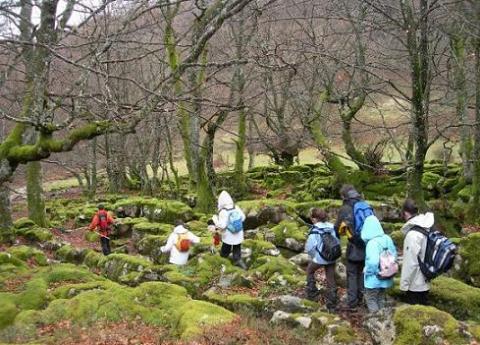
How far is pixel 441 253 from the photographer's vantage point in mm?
7426

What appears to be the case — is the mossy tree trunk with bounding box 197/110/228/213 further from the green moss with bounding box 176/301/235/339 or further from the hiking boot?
the green moss with bounding box 176/301/235/339

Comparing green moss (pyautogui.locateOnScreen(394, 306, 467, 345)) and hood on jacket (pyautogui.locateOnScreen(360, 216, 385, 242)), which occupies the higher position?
hood on jacket (pyautogui.locateOnScreen(360, 216, 385, 242))

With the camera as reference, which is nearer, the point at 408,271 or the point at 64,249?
the point at 408,271

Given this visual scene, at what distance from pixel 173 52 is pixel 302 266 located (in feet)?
39.0

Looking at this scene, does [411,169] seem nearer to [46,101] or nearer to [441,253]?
[441,253]

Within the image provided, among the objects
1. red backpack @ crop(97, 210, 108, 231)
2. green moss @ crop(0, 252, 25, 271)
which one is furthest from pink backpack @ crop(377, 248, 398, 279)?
red backpack @ crop(97, 210, 108, 231)

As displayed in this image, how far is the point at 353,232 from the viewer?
8164 mm

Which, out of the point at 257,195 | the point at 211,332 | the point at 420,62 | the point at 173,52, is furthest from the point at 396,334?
the point at 257,195

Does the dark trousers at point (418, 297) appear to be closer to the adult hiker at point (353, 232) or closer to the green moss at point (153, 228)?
the adult hiker at point (353, 232)

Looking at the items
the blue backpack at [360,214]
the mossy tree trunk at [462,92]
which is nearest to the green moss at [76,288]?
the blue backpack at [360,214]

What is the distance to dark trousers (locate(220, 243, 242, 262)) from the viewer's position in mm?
11300

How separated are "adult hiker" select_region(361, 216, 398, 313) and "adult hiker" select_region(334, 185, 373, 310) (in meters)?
0.32

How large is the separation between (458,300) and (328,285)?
204cm

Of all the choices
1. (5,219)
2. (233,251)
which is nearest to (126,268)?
(233,251)
